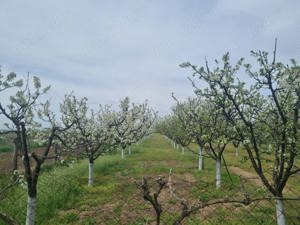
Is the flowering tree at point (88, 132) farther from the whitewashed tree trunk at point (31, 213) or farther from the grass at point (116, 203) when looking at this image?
the whitewashed tree trunk at point (31, 213)

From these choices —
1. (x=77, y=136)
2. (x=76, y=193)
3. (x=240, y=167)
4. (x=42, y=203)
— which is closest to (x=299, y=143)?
(x=42, y=203)

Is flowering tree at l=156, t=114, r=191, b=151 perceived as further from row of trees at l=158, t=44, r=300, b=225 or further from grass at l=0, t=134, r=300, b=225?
row of trees at l=158, t=44, r=300, b=225

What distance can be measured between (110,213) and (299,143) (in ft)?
25.7

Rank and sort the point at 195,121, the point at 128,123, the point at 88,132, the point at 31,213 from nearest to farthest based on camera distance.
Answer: the point at 31,213 → the point at 195,121 → the point at 88,132 → the point at 128,123

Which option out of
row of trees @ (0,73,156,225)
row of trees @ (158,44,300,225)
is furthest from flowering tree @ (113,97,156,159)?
row of trees @ (158,44,300,225)

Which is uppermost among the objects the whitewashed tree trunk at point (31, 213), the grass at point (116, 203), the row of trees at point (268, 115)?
the row of trees at point (268, 115)

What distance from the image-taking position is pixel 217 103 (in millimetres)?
9188

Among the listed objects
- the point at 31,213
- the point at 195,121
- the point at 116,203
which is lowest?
the point at 116,203

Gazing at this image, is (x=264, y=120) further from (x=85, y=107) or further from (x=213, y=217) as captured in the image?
(x=85, y=107)

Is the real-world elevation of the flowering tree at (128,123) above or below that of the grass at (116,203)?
above

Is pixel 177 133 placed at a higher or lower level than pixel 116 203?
higher

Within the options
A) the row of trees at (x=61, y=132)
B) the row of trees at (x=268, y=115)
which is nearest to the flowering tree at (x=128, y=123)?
the row of trees at (x=61, y=132)

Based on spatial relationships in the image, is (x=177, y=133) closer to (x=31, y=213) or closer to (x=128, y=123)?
(x=128, y=123)

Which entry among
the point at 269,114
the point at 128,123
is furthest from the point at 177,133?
the point at 269,114
